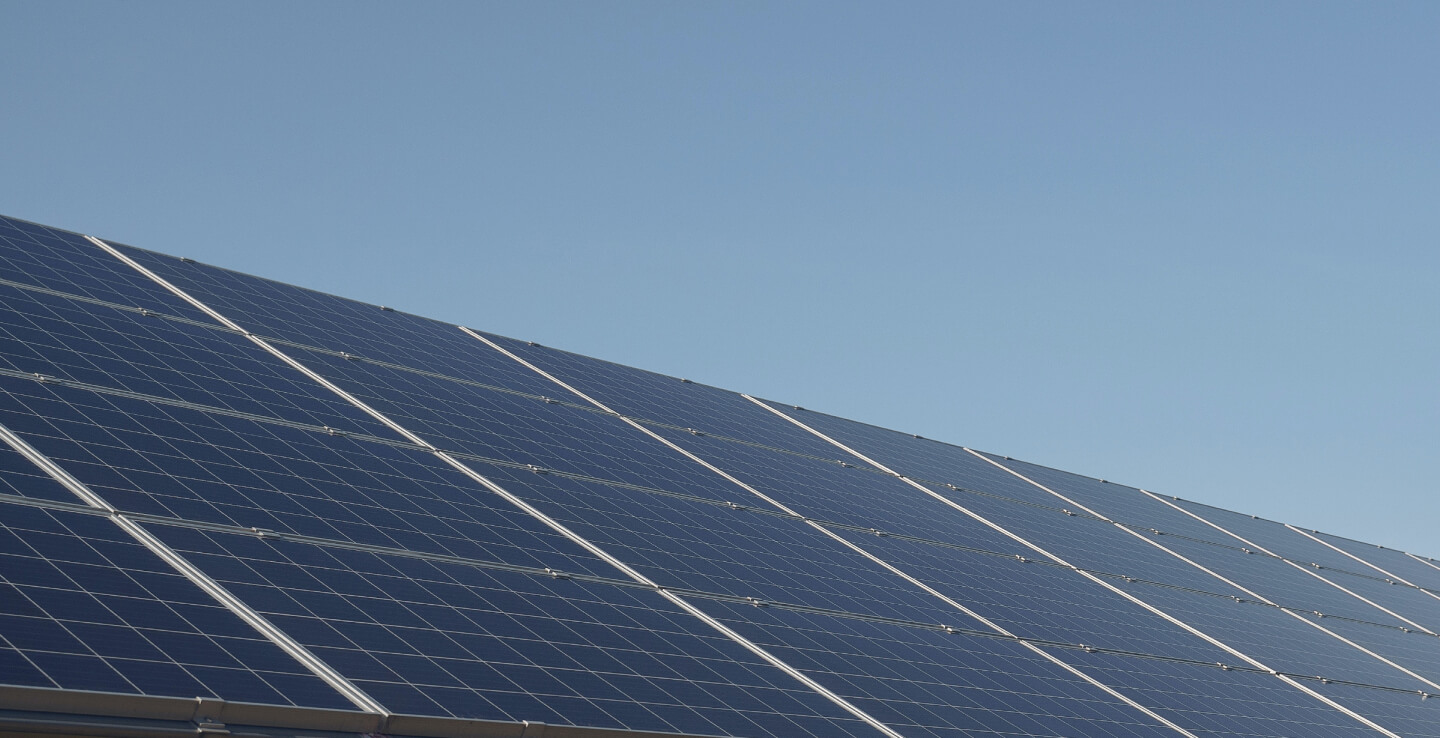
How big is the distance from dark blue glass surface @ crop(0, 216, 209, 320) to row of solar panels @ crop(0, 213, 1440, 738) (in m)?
0.06

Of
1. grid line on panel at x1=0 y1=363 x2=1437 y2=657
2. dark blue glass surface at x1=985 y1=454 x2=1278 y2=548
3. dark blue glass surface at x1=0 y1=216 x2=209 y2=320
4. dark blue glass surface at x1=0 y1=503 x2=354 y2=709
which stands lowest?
dark blue glass surface at x1=0 y1=503 x2=354 y2=709

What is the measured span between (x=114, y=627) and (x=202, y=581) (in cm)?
132

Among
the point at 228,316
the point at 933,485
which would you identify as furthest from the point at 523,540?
the point at 933,485

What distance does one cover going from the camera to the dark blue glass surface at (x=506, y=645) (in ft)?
37.4

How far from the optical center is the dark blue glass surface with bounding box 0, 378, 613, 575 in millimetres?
12695

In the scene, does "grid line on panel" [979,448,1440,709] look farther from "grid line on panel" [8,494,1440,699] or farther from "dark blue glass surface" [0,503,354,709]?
"dark blue glass surface" [0,503,354,709]

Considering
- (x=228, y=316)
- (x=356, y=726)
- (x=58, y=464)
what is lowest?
(x=356, y=726)

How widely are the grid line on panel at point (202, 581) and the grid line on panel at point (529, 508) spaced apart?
17.2 feet

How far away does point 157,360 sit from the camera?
16031 mm


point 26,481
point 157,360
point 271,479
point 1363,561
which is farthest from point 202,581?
point 1363,561

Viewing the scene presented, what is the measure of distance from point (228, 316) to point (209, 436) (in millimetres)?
5193

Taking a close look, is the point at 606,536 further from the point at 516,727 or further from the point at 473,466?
the point at 516,727

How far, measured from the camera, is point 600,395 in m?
24.3

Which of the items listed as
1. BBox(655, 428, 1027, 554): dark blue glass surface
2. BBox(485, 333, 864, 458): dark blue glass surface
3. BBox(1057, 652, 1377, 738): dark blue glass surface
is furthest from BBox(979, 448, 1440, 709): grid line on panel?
BBox(485, 333, 864, 458): dark blue glass surface
